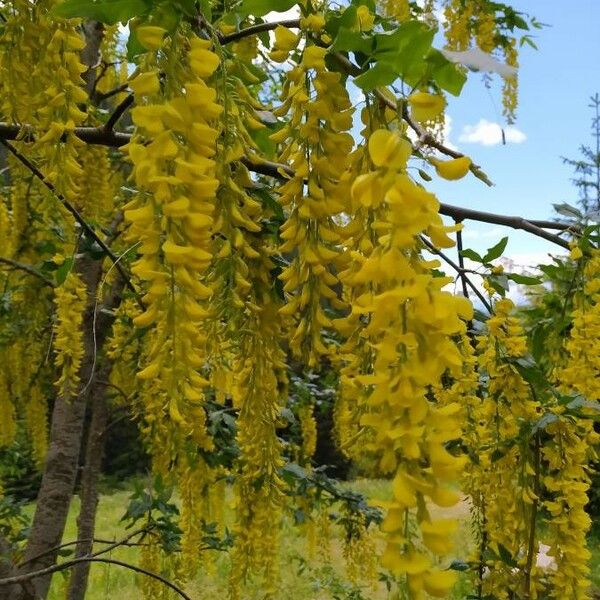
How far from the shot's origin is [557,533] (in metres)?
1.77

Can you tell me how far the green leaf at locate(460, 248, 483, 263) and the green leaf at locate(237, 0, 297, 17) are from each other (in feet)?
2.64

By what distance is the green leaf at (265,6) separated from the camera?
0.80 metres

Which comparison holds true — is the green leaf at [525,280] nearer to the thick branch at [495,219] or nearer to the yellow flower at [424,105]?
the thick branch at [495,219]

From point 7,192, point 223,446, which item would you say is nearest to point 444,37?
point 7,192

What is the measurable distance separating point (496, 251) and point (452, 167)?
0.77m

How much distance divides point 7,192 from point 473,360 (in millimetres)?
2883

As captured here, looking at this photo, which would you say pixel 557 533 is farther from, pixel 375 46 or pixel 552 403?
pixel 375 46

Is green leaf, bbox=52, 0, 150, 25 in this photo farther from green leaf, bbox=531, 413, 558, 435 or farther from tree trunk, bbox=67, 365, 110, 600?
tree trunk, bbox=67, 365, 110, 600

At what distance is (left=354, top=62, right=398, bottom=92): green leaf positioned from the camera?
700 mm

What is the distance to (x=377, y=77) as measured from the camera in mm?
705

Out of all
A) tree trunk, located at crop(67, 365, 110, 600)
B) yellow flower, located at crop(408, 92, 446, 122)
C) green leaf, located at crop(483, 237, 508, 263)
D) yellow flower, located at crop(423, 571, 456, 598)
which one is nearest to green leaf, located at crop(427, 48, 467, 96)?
yellow flower, located at crop(408, 92, 446, 122)

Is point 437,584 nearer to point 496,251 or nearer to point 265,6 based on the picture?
point 265,6

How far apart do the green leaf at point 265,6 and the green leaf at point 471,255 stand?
0.81m

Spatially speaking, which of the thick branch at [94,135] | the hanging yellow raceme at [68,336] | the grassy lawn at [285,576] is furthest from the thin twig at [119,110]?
the grassy lawn at [285,576]
